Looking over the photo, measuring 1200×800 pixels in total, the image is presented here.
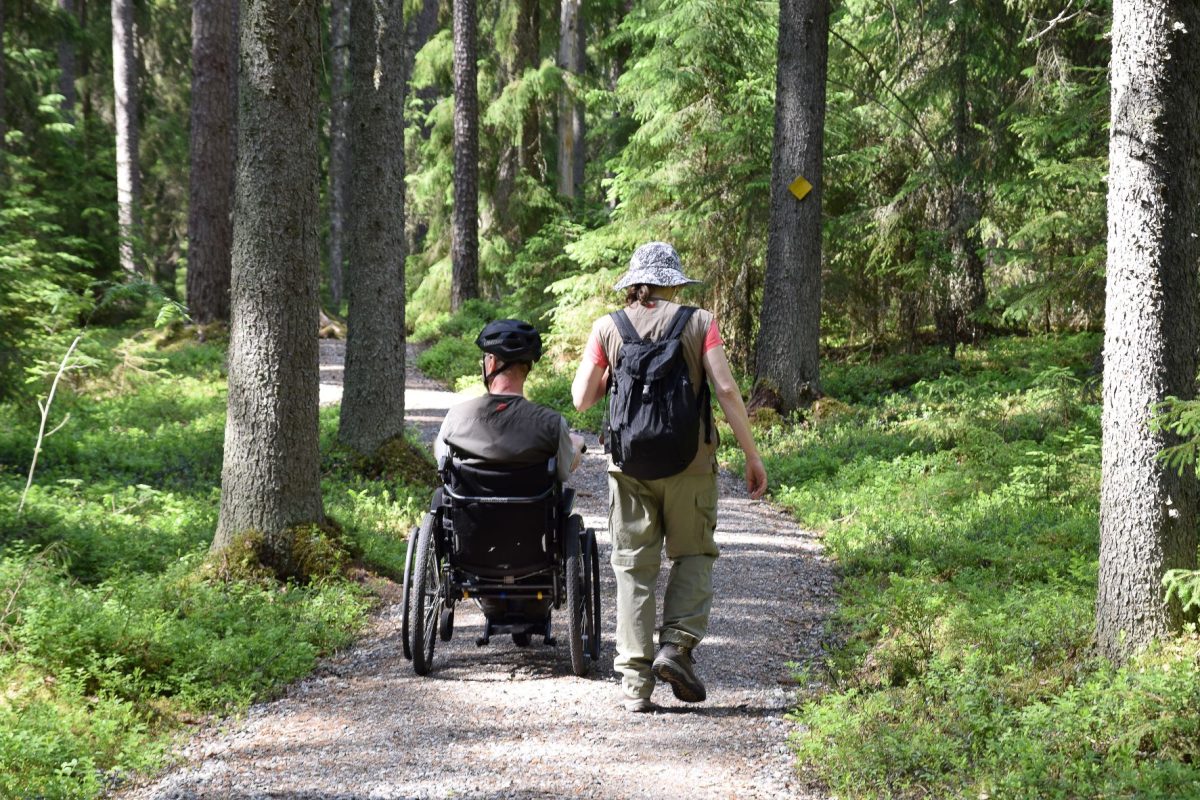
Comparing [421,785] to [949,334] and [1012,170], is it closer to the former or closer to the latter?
Result: [1012,170]

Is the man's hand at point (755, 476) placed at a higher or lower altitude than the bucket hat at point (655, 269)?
lower

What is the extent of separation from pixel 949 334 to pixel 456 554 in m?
13.1

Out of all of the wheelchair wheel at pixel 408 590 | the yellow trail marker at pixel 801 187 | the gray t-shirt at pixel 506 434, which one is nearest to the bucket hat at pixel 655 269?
the gray t-shirt at pixel 506 434

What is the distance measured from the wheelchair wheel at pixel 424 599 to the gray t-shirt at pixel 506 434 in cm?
44

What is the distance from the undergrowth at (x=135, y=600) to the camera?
440 centimetres

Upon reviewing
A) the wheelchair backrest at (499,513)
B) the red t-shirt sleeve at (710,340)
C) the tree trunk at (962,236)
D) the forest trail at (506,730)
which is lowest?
the forest trail at (506,730)

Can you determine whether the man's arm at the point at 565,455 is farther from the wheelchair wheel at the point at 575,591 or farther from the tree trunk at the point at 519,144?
the tree trunk at the point at 519,144

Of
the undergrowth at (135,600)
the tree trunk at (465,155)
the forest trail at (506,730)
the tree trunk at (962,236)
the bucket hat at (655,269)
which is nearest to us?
the forest trail at (506,730)

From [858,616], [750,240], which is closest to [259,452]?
[858,616]

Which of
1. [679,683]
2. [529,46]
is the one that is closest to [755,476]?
[679,683]

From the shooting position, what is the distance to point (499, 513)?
518 centimetres

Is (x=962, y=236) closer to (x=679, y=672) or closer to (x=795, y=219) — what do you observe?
(x=795, y=219)

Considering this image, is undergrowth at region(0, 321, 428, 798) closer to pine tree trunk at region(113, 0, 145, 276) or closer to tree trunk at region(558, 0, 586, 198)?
pine tree trunk at region(113, 0, 145, 276)

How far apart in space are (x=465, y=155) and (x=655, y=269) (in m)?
16.9
